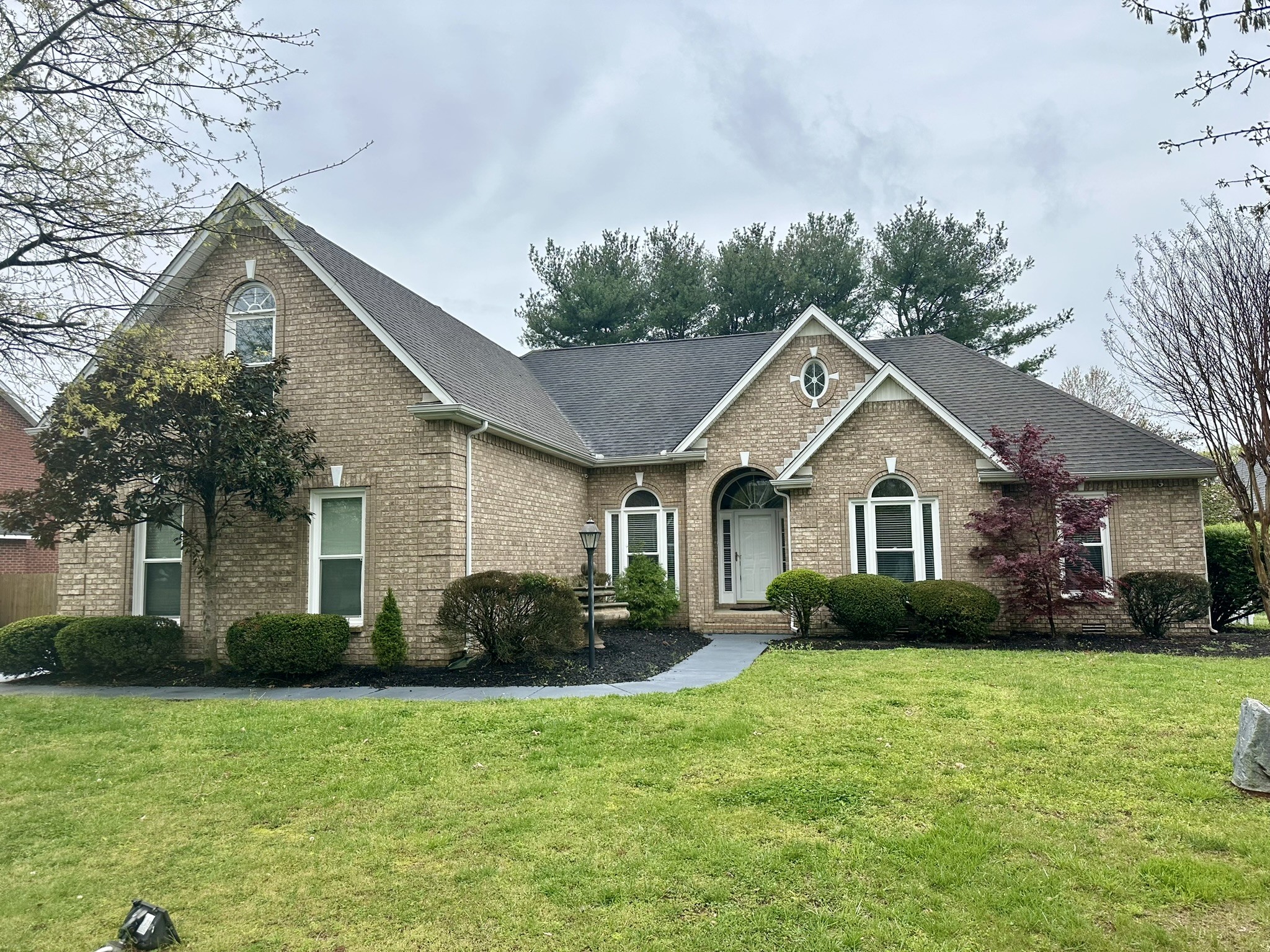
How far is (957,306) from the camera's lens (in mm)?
32250

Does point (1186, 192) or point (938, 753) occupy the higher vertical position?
point (1186, 192)

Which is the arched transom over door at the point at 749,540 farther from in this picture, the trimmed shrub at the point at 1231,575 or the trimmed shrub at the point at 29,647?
the trimmed shrub at the point at 29,647

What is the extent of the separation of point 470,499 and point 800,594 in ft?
20.8

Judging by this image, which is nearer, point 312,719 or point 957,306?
point 312,719

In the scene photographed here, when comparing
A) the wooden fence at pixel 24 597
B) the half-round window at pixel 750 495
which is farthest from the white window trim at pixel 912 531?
the wooden fence at pixel 24 597

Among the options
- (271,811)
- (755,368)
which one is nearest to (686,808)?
(271,811)

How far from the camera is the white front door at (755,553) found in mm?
18719

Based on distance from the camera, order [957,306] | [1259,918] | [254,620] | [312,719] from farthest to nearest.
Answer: [957,306] < [254,620] < [312,719] < [1259,918]

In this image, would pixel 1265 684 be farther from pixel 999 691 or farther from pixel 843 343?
pixel 843 343

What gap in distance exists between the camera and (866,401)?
618 inches

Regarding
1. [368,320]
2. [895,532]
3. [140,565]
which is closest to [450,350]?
[368,320]

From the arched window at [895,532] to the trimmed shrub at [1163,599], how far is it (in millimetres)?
3413

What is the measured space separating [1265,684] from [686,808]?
322 inches

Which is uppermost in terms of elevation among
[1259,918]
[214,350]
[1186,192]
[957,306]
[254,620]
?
[957,306]
